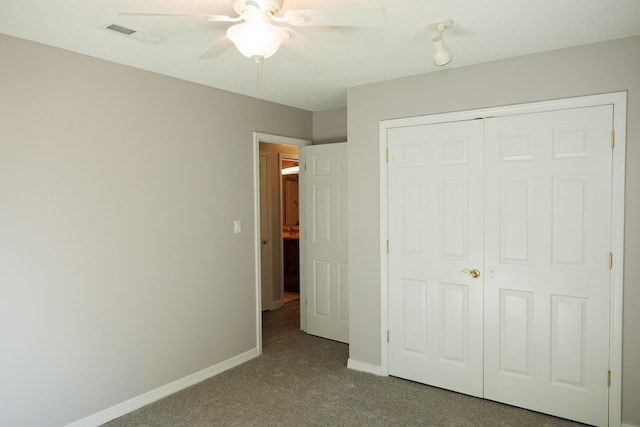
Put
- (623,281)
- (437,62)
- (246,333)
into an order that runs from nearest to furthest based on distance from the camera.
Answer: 1. (437,62)
2. (623,281)
3. (246,333)

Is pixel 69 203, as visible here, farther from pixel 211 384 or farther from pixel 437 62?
pixel 437 62

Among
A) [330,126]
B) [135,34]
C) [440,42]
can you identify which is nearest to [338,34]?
[440,42]

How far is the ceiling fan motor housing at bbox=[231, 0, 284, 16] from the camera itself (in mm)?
1853

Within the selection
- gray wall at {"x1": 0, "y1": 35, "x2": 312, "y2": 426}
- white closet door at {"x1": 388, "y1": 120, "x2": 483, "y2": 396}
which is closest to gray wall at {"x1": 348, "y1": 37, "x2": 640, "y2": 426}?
white closet door at {"x1": 388, "y1": 120, "x2": 483, "y2": 396}

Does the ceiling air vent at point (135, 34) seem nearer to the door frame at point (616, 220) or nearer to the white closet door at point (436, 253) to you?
the white closet door at point (436, 253)

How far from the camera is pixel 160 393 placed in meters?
3.28

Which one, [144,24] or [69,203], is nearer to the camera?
[144,24]

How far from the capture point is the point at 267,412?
3.04m

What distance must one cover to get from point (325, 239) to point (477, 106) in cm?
205

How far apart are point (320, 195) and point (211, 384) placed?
81.1 inches

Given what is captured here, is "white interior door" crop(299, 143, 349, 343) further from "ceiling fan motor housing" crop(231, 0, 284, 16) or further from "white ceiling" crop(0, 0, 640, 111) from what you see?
"ceiling fan motor housing" crop(231, 0, 284, 16)

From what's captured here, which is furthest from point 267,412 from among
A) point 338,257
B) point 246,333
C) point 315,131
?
point 315,131

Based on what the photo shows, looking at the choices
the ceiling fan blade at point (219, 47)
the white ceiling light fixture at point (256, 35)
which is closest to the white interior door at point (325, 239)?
the ceiling fan blade at point (219, 47)

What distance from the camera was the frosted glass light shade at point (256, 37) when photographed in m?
1.85
